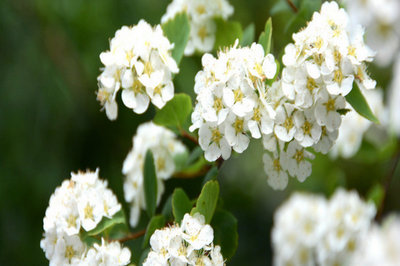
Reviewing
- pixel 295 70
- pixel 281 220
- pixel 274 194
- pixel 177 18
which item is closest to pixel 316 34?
pixel 295 70

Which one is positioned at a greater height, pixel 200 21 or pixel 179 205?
pixel 200 21

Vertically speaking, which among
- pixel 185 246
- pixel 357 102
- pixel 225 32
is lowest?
pixel 185 246

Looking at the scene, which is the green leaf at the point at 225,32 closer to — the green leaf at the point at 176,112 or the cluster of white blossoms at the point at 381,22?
the green leaf at the point at 176,112

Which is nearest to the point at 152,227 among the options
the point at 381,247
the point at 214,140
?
the point at 214,140

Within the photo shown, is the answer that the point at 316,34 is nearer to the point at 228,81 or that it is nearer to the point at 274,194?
the point at 228,81

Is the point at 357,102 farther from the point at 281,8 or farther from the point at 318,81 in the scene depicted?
the point at 281,8

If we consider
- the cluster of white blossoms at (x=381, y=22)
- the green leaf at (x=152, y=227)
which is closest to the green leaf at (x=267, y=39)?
the green leaf at (x=152, y=227)
